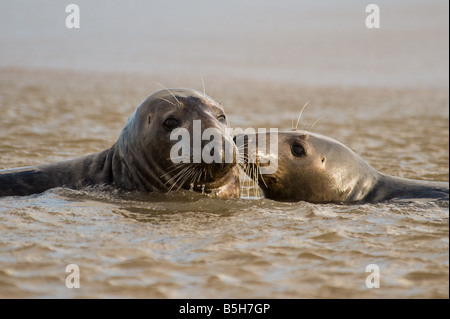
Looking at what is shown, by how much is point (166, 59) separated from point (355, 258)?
31.9 m

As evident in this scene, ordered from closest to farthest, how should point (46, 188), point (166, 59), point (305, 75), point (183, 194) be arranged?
point (183, 194) < point (46, 188) < point (305, 75) < point (166, 59)

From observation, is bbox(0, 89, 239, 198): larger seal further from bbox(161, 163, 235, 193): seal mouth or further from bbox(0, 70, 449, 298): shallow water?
bbox(0, 70, 449, 298): shallow water

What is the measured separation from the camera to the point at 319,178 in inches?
273

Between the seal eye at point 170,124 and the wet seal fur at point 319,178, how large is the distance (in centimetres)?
59

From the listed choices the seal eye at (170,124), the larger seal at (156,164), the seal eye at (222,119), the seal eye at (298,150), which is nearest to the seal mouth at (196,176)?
the larger seal at (156,164)

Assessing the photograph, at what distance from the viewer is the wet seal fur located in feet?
22.5

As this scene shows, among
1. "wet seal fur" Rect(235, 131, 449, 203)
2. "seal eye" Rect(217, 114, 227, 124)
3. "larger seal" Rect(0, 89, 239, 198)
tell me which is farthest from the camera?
"wet seal fur" Rect(235, 131, 449, 203)

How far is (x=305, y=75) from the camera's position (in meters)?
30.2

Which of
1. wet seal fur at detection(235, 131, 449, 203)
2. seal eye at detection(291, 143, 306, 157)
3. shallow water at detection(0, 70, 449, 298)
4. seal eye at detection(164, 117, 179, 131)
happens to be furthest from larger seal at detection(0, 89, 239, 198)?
seal eye at detection(291, 143, 306, 157)

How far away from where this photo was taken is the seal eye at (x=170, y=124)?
257 inches

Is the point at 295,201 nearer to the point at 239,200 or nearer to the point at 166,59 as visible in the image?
the point at 239,200

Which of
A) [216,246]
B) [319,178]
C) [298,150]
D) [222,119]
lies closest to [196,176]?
[222,119]

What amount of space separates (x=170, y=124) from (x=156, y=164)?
1.24ft
